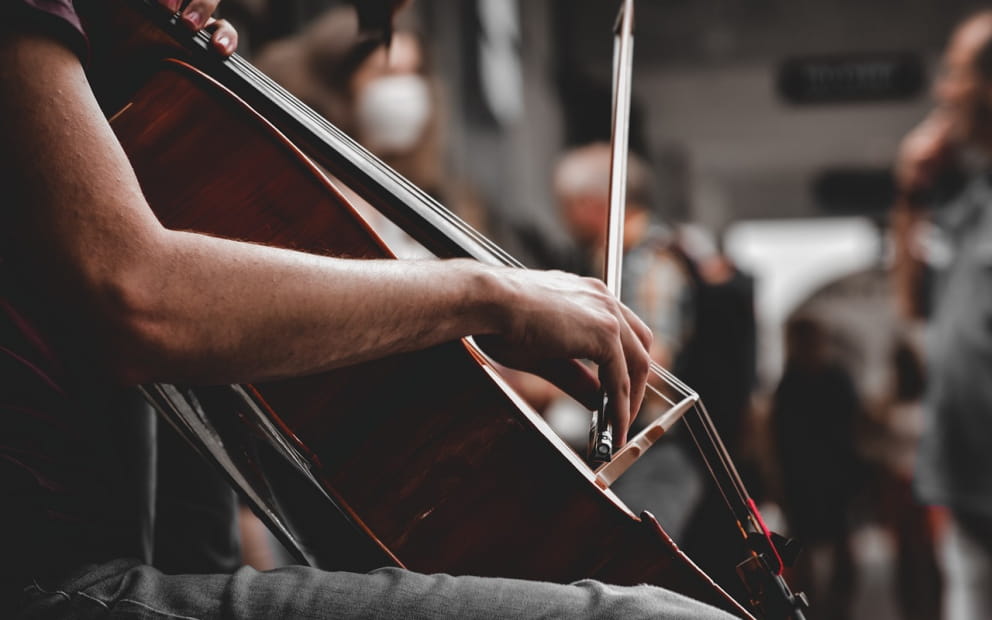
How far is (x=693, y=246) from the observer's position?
3.39m

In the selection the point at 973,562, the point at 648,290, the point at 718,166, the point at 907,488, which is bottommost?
the point at 907,488

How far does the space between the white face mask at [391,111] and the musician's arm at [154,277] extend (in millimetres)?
1641

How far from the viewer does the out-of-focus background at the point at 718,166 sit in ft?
8.84

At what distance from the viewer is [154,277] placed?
2.14ft

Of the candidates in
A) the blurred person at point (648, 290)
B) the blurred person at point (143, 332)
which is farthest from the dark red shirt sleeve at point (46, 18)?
the blurred person at point (648, 290)

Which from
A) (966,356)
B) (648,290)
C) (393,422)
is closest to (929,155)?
(966,356)

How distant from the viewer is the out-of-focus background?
106 inches

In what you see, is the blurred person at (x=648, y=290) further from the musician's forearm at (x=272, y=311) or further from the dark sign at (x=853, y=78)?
the dark sign at (x=853, y=78)

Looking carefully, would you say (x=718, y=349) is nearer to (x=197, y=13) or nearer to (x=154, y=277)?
(x=197, y=13)

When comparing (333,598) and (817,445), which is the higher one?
(333,598)

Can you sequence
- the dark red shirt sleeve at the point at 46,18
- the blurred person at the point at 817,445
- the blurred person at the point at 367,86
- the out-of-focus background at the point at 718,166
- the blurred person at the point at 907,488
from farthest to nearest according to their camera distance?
1. the blurred person at the point at 817,445
2. the blurred person at the point at 907,488
3. the out-of-focus background at the point at 718,166
4. the blurred person at the point at 367,86
5. the dark red shirt sleeve at the point at 46,18

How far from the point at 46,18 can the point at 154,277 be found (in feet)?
0.61

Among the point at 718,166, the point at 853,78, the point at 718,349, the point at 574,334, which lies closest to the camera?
the point at 574,334

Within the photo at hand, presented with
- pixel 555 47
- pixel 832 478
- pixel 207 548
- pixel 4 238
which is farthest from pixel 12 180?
pixel 555 47
